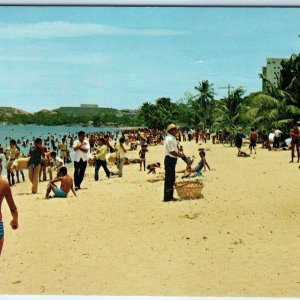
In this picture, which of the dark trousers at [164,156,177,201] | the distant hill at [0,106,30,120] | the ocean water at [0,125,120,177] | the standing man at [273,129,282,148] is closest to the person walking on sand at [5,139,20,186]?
the distant hill at [0,106,30,120]

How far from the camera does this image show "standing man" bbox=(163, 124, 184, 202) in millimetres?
8531

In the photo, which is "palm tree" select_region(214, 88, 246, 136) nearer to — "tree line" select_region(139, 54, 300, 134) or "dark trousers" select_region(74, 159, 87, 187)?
"tree line" select_region(139, 54, 300, 134)

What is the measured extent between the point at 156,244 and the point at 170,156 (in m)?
2.51

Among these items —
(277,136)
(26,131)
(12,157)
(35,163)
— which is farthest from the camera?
(26,131)

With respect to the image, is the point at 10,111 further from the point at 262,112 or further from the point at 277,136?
the point at 262,112

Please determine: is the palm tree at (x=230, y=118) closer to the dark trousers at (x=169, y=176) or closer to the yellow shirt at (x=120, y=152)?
the yellow shirt at (x=120, y=152)

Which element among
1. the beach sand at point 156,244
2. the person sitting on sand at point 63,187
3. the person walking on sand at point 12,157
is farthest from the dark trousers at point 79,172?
the person walking on sand at point 12,157

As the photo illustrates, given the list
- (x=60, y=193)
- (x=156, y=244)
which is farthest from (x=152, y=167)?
(x=156, y=244)

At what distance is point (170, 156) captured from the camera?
8664mm

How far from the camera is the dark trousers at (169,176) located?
341 inches

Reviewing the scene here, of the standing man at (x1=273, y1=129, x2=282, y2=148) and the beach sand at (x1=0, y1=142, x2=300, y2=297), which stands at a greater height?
the standing man at (x1=273, y1=129, x2=282, y2=148)

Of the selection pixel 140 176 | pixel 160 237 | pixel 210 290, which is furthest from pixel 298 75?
pixel 210 290

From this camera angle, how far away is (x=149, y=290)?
5.24 metres

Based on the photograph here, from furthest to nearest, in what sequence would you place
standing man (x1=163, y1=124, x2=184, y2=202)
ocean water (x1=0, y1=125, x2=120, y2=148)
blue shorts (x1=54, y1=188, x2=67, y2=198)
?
1. ocean water (x1=0, y1=125, x2=120, y2=148)
2. blue shorts (x1=54, y1=188, x2=67, y2=198)
3. standing man (x1=163, y1=124, x2=184, y2=202)
